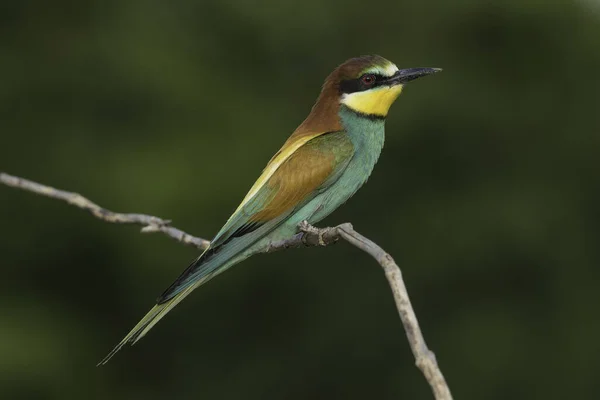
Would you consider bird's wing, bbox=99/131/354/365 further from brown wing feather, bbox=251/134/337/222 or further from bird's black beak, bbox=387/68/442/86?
bird's black beak, bbox=387/68/442/86

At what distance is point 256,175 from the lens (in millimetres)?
11539

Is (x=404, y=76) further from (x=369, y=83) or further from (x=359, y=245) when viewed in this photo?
A: (x=359, y=245)

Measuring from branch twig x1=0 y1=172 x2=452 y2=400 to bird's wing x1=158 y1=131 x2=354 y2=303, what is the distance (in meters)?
0.22

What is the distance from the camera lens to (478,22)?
14.8 meters

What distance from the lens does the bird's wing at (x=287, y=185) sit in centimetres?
342

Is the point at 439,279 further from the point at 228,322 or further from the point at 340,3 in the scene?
the point at 340,3

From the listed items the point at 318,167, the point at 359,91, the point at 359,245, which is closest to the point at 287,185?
the point at 318,167

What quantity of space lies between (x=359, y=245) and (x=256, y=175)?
9355mm

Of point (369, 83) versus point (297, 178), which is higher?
point (369, 83)

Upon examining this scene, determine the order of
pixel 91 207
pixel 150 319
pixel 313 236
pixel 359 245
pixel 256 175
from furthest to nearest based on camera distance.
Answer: pixel 256 175 < pixel 150 319 < pixel 91 207 < pixel 313 236 < pixel 359 245

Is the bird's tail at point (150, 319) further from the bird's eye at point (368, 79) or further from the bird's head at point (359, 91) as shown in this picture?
the bird's eye at point (368, 79)

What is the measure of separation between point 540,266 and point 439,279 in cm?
144

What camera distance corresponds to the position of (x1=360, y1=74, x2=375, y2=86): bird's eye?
3629mm

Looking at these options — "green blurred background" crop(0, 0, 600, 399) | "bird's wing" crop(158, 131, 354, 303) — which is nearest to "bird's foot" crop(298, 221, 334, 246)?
"bird's wing" crop(158, 131, 354, 303)
